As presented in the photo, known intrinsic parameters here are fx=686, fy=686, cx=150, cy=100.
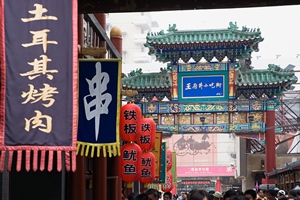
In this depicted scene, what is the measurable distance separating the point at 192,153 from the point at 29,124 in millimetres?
57946

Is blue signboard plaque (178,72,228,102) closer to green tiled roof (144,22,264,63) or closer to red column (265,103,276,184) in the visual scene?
green tiled roof (144,22,264,63)

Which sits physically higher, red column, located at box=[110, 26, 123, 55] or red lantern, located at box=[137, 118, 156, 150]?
red column, located at box=[110, 26, 123, 55]

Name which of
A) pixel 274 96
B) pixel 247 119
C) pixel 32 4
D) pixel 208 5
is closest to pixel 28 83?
pixel 32 4

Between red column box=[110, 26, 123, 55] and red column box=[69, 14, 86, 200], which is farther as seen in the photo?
red column box=[110, 26, 123, 55]

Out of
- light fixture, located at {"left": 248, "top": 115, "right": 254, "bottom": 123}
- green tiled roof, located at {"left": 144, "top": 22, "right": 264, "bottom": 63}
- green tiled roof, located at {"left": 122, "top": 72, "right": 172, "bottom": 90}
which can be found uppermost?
green tiled roof, located at {"left": 144, "top": 22, "right": 264, "bottom": 63}

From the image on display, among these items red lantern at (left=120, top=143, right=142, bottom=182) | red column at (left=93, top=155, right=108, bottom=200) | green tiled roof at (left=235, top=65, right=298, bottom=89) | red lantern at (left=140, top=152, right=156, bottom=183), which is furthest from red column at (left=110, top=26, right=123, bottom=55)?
green tiled roof at (left=235, top=65, right=298, bottom=89)

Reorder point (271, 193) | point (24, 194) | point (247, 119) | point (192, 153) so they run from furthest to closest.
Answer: point (192, 153) → point (247, 119) → point (271, 193) → point (24, 194)

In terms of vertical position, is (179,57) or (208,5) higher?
(179,57)

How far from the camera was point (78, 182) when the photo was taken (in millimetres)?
10508

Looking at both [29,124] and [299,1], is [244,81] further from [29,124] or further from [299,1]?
[29,124]

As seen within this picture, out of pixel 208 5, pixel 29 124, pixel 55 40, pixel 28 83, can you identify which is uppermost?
pixel 208 5

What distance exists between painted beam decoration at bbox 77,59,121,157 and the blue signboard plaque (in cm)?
1972

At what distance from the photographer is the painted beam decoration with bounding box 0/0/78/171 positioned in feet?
19.2

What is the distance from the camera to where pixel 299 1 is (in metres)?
8.62
